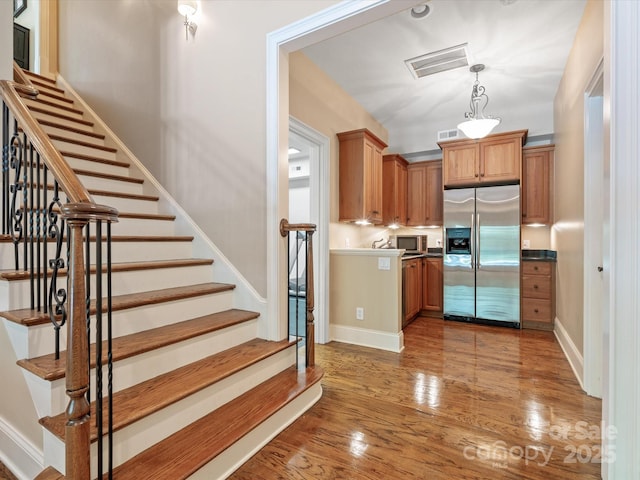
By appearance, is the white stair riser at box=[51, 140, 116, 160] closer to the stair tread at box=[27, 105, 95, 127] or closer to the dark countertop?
the stair tread at box=[27, 105, 95, 127]

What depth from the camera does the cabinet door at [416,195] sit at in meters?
5.18

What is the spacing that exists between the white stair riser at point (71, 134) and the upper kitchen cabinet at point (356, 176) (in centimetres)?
275

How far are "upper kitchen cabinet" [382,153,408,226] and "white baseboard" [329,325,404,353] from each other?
202 centimetres

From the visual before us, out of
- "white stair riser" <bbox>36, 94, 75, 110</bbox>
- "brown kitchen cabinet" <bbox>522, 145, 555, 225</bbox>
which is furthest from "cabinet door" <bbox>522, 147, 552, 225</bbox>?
"white stair riser" <bbox>36, 94, 75, 110</bbox>

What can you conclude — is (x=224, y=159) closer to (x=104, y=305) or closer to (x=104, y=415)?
(x=104, y=305)

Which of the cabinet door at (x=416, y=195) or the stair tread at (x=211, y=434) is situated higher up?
the cabinet door at (x=416, y=195)

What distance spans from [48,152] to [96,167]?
1.99 meters

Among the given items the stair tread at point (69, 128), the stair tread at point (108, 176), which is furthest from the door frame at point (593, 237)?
the stair tread at point (69, 128)

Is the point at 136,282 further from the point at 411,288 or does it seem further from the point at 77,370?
the point at 411,288

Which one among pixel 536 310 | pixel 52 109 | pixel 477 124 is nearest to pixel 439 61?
pixel 477 124

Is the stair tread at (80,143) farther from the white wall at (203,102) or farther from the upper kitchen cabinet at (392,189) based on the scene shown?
the upper kitchen cabinet at (392,189)

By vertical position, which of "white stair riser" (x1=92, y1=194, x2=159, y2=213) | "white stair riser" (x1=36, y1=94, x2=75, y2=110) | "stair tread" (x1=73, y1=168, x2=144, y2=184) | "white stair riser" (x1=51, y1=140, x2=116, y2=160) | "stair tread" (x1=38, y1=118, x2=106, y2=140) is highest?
"white stair riser" (x1=36, y1=94, x2=75, y2=110)

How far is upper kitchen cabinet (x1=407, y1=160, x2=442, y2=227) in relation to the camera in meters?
5.10

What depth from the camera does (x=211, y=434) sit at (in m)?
1.56
